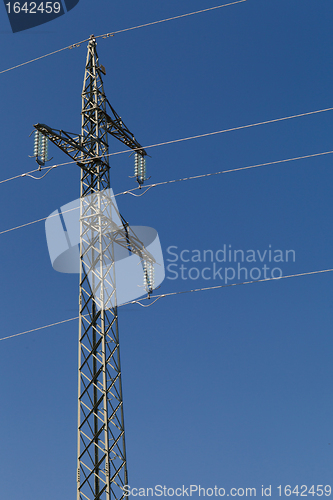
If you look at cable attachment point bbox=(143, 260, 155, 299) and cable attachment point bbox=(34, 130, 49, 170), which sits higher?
cable attachment point bbox=(34, 130, 49, 170)

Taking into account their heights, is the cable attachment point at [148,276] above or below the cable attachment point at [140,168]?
below

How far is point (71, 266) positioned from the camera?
23078mm

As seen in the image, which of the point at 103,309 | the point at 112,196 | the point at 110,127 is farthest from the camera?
the point at 110,127

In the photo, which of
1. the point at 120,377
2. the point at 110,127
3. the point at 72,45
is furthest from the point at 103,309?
the point at 72,45

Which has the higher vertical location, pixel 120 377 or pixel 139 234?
pixel 139 234

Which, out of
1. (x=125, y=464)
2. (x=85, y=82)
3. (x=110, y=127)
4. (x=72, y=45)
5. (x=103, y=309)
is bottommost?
(x=125, y=464)

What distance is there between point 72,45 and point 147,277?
9756 mm

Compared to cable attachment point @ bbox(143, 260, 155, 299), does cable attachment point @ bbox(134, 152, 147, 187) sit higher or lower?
higher

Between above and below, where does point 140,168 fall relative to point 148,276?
above

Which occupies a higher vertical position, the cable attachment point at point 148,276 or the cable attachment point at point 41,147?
the cable attachment point at point 41,147

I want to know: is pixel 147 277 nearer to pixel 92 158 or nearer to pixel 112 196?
pixel 112 196

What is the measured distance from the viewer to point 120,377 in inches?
707

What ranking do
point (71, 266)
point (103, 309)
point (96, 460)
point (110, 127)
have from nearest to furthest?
→ point (96, 460)
point (103, 309)
point (110, 127)
point (71, 266)

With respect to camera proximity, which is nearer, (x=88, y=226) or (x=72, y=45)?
(x=88, y=226)
